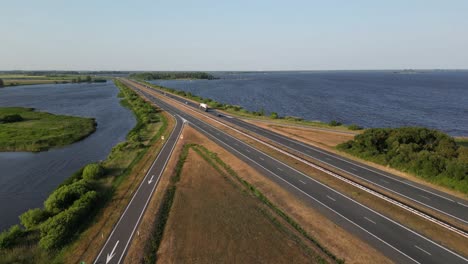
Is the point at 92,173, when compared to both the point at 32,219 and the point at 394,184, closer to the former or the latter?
the point at 32,219

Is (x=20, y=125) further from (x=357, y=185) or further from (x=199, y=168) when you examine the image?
(x=357, y=185)

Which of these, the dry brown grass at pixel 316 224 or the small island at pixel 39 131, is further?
the small island at pixel 39 131

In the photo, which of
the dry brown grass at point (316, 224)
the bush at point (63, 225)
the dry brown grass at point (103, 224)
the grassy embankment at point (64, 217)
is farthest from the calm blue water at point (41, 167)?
the dry brown grass at point (316, 224)

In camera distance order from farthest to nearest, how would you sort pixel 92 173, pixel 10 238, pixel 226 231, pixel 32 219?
pixel 92 173 < pixel 32 219 < pixel 226 231 < pixel 10 238

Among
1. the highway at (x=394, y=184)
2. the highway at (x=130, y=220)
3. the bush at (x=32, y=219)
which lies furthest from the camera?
the highway at (x=394, y=184)

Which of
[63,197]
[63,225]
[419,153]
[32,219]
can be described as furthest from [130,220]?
[419,153]

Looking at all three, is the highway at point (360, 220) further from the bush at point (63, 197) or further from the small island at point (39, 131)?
the small island at point (39, 131)

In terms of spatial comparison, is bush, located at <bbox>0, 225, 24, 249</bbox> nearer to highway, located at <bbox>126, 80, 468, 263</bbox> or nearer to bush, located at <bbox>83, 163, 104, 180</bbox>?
bush, located at <bbox>83, 163, 104, 180</bbox>
